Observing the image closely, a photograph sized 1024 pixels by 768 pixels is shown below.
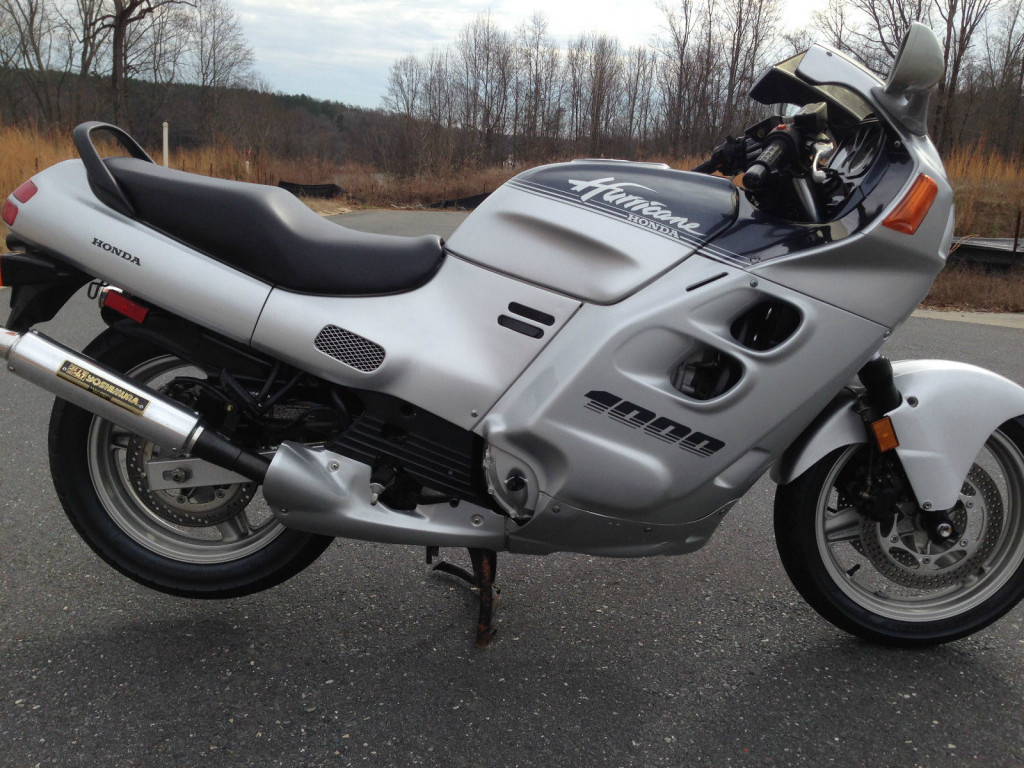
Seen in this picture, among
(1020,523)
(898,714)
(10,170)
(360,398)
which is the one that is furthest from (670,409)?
(10,170)

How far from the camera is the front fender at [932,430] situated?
89.6 inches

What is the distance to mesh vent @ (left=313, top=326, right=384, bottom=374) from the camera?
2115mm

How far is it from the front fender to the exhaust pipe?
147 centimetres

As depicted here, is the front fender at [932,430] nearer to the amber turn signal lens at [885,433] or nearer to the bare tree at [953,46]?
→ the amber turn signal lens at [885,433]

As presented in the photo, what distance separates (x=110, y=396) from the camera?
2.15 meters

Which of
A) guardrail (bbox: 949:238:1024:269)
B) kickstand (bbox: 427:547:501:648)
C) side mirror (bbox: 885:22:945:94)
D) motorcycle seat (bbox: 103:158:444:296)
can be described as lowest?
guardrail (bbox: 949:238:1024:269)

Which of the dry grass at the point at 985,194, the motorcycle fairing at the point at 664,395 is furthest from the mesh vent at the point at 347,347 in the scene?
the dry grass at the point at 985,194

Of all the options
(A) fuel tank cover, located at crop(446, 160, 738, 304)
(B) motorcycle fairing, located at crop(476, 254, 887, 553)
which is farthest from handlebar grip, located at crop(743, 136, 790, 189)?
(B) motorcycle fairing, located at crop(476, 254, 887, 553)

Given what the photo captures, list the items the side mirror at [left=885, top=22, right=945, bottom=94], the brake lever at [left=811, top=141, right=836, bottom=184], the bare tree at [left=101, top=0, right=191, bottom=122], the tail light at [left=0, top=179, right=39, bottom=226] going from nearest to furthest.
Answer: the side mirror at [left=885, top=22, right=945, bottom=94] < the brake lever at [left=811, top=141, right=836, bottom=184] < the tail light at [left=0, top=179, right=39, bottom=226] < the bare tree at [left=101, top=0, right=191, bottom=122]

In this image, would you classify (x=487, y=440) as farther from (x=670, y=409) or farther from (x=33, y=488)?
(x=33, y=488)

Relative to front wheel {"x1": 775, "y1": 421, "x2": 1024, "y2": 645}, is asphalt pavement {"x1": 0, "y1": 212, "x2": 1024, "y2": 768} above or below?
Answer: below

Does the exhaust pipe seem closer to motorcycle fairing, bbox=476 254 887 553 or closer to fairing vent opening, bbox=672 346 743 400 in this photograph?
motorcycle fairing, bbox=476 254 887 553

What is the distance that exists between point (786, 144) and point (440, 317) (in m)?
0.94

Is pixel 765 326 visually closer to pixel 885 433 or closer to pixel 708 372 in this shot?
pixel 708 372
